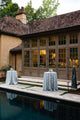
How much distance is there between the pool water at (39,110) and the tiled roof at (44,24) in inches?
335

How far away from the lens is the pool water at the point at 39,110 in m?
4.17

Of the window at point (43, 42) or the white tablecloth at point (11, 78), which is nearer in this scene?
the white tablecloth at point (11, 78)

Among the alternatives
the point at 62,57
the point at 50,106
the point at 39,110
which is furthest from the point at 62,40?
the point at 39,110

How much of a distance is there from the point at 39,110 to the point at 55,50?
6287mm

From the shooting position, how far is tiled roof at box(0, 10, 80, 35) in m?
12.7

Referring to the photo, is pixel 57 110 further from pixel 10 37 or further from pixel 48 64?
pixel 10 37

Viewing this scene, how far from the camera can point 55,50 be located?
10.3m

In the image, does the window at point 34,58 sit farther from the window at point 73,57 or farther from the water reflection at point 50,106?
the water reflection at point 50,106

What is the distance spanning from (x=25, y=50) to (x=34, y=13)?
1536 centimetres

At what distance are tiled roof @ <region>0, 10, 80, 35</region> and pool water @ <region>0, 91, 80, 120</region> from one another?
28.0 ft

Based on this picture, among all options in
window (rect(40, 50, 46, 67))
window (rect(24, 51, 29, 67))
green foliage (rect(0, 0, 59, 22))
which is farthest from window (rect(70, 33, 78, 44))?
green foliage (rect(0, 0, 59, 22))

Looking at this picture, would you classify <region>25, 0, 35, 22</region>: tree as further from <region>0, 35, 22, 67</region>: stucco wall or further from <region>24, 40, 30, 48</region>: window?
<region>24, 40, 30, 48</region>: window

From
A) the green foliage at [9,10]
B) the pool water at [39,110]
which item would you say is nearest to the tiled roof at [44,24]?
the pool water at [39,110]

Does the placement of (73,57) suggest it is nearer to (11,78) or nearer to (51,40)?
(51,40)
